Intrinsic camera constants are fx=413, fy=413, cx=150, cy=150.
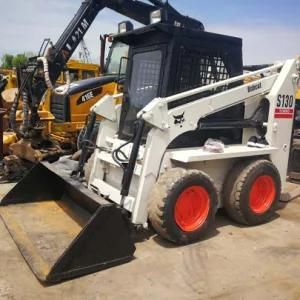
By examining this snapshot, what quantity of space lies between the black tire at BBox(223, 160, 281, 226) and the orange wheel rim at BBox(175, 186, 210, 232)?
1.55ft

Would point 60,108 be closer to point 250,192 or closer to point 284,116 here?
point 284,116

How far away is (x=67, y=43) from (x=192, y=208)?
15.9ft

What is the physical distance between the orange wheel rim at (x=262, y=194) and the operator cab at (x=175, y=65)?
0.60 m

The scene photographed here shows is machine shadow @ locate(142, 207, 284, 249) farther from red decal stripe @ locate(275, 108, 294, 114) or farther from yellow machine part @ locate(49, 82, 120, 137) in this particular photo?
yellow machine part @ locate(49, 82, 120, 137)

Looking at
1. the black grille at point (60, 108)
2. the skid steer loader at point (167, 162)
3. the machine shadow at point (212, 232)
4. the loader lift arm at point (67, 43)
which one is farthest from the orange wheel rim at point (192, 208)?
the black grille at point (60, 108)

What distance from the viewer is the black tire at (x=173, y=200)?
3.95 m

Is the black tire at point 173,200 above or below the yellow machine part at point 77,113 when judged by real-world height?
below

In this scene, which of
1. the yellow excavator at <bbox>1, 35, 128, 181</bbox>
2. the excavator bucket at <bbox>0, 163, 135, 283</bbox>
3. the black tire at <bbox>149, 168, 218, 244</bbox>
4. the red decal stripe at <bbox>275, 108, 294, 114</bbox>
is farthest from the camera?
the yellow excavator at <bbox>1, 35, 128, 181</bbox>

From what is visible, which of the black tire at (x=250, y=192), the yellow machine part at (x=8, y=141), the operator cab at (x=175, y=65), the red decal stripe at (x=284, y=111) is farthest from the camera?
the yellow machine part at (x=8, y=141)

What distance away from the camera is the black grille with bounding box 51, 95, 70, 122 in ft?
26.9

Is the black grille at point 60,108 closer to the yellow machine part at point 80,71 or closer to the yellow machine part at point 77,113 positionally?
the yellow machine part at point 77,113

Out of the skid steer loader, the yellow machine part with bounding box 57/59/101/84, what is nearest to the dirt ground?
the skid steer loader

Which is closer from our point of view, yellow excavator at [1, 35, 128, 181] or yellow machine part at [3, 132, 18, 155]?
yellow excavator at [1, 35, 128, 181]

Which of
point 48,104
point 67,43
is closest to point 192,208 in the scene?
point 67,43
